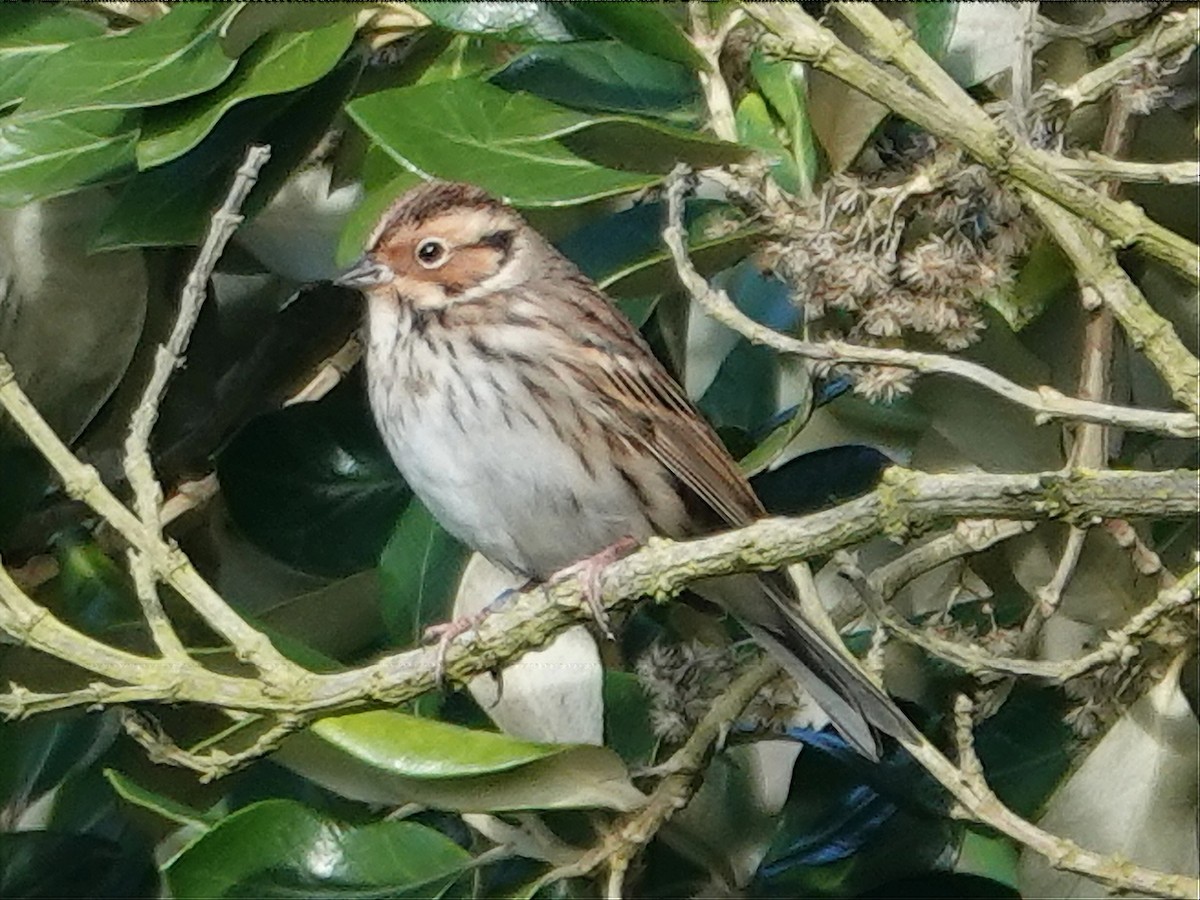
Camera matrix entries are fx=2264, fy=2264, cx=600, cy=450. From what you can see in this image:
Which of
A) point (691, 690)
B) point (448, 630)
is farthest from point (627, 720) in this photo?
point (448, 630)

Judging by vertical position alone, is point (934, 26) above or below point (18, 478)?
above

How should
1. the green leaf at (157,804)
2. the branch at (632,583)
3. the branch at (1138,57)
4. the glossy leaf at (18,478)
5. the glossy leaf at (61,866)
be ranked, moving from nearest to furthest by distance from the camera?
the branch at (632,583), the branch at (1138,57), the green leaf at (157,804), the glossy leaf at (18,478), the glossy leaf at (61,866)

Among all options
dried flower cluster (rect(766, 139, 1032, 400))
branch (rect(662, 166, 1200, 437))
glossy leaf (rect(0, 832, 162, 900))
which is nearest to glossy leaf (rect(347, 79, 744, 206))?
dried flower cluster (rect(766, 139, 1032, 400))

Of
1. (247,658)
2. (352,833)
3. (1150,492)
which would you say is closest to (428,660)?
(247,658)

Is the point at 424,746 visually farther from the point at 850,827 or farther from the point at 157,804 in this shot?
the point at 850,827

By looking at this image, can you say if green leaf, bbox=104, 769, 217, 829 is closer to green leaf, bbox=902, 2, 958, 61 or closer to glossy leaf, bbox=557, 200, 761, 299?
glossy leaf, bbox=557, 200, 761, 299

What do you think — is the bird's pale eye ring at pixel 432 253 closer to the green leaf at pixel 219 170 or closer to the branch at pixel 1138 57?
the green leaf at pixel 219 170

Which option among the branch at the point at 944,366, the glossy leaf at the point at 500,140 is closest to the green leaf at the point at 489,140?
the glossy leaf at the point at 500,140
